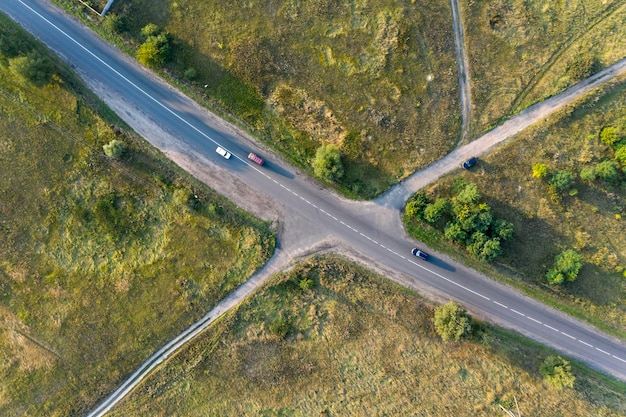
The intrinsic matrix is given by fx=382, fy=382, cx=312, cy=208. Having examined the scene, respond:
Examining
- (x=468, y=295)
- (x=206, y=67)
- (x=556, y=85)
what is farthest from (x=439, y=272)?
(x=206, y=67)

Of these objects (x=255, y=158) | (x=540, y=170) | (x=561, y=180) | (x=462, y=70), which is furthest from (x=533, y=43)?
(x=255, y=158)

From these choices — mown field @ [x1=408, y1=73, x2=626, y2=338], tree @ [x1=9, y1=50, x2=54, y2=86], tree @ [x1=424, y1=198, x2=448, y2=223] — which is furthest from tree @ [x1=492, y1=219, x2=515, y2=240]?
tree @ [x1=9, y1=50, x2=54, y2=86]

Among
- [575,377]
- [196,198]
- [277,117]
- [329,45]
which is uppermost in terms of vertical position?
[329,45]

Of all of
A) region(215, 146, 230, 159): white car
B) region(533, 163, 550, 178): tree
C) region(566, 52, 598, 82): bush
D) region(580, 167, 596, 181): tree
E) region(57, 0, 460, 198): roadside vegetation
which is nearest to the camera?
region(580, 167, 596, 181): tree

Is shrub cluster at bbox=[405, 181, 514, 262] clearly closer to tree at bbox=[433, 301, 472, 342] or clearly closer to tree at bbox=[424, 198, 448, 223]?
tree at bbox=[424, 198, 448, 223]

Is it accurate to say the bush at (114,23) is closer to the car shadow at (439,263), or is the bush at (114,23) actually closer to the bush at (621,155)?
the car shadow at (439,263)

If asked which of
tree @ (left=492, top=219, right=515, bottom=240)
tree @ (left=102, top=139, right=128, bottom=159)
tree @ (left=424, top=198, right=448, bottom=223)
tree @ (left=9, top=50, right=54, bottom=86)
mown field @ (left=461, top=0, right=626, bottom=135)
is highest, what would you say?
mown field @ (left=461, top=0, right=626, bottom=135)

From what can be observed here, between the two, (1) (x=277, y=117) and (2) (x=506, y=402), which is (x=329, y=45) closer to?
(1) (x=277, y=117)
